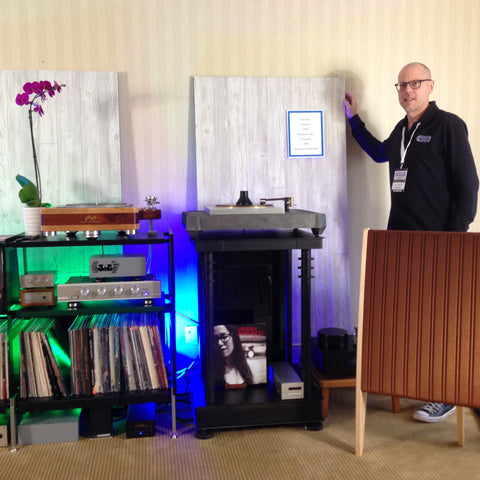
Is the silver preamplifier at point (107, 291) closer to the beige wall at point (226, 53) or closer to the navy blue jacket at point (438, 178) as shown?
the beige wall at point (226, 53)

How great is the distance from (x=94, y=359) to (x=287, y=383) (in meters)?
0.86

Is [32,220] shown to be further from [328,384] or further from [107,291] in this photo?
[328,384]

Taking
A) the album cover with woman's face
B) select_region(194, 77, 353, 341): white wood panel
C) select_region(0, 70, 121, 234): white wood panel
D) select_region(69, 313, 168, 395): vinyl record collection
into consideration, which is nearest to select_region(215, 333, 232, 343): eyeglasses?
the album cover with woman's face

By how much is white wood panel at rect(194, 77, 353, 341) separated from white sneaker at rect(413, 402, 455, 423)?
2.20 feet

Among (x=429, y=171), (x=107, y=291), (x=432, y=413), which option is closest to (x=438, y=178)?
(x=429, y=171)

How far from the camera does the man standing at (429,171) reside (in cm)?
257

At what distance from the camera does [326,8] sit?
2.98 meters

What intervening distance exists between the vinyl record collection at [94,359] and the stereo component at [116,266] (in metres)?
0.23

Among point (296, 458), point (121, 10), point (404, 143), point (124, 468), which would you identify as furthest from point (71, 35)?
point (296, 458)

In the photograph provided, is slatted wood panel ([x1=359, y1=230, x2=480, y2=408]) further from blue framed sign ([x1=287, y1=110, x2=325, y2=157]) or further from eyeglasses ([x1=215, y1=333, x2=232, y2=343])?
blue framed sign ([x1=287, y1=110, x2=325, y2=157])

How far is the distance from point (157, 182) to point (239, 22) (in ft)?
3.14

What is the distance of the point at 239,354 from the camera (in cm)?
259

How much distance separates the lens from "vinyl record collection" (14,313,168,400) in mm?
2381

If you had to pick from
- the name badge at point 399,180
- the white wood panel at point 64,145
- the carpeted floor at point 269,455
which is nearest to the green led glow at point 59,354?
the carpeted floor at point 269,455
